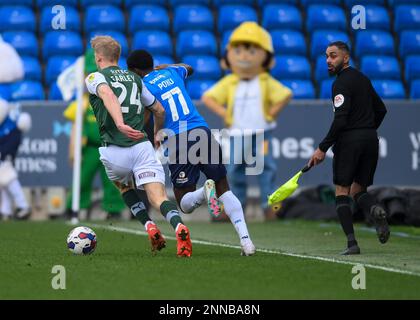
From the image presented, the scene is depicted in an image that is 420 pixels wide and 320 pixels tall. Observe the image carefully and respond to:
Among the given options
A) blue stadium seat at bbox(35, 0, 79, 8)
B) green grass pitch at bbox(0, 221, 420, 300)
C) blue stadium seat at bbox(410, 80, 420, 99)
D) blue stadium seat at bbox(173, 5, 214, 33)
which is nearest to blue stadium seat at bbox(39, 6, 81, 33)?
blue stadium seat at bbox(35, 0, 79, 8)

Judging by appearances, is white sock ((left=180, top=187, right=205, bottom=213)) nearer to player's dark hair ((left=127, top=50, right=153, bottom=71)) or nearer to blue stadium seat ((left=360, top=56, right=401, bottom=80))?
player's dark hair ((left=127, top=50, right=153, bottom=71))

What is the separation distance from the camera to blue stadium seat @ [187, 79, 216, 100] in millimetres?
16953

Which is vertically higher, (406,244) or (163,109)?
(163,109)

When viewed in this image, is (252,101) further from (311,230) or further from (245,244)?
(245,244)

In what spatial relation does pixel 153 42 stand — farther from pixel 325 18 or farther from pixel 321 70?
pixel 325 18

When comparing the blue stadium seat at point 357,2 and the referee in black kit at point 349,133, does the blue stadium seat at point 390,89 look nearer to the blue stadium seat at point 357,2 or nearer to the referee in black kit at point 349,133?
the blue stadium seat at point 357,2

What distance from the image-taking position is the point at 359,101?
9.76m

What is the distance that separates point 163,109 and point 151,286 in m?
2.77

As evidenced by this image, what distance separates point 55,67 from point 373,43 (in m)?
5.35

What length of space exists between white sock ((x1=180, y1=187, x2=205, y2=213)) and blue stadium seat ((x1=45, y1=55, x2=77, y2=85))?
8.05 m

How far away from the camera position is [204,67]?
17.6 m
